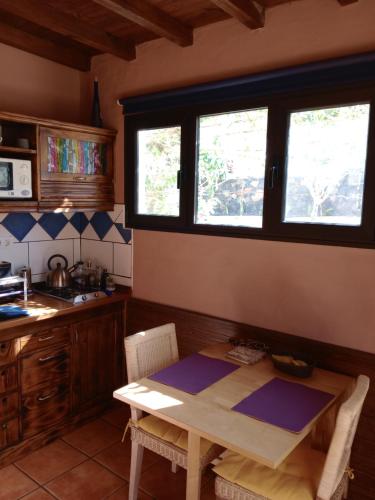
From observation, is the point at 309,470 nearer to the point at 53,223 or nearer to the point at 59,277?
the point at 59,277

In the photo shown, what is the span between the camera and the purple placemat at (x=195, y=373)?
1760mm

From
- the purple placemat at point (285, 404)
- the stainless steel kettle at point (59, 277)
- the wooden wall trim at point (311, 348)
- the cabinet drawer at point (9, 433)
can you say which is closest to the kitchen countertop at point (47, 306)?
the stainless steel kettle at point (59, 277)

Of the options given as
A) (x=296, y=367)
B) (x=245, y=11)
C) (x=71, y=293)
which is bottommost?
(x=296, y=367)

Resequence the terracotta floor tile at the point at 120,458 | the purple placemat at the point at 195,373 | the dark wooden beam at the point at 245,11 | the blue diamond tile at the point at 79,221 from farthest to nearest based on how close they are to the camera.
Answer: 1. the blue diamond tile at the point at 79,221
2. the terracotta floor tile at the point at 120,458
3. the dark wooden beam at the point at 245,11
4. the purple placemat at the point at 195,373

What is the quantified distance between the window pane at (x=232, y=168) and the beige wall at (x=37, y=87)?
1116 millimetres

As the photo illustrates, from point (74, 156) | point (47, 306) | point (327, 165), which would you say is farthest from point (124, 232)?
point (327, 165)

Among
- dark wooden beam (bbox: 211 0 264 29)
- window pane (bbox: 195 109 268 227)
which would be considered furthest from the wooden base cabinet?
dark wooden beam (bbox: 211 0 264 29)

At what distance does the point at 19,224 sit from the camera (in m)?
2.73

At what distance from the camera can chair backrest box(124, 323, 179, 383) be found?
6.49ft

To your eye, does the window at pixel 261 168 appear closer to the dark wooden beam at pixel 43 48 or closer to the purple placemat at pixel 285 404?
the dark wooden beam at pixel 43 48

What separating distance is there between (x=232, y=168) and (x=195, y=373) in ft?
3.77

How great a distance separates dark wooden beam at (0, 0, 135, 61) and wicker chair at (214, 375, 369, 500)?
2.27 m

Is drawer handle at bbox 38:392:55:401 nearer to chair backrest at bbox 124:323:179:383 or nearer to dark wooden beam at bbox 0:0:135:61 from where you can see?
chair backrest at bbox 124:323:179:383

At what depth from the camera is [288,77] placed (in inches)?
79.4
